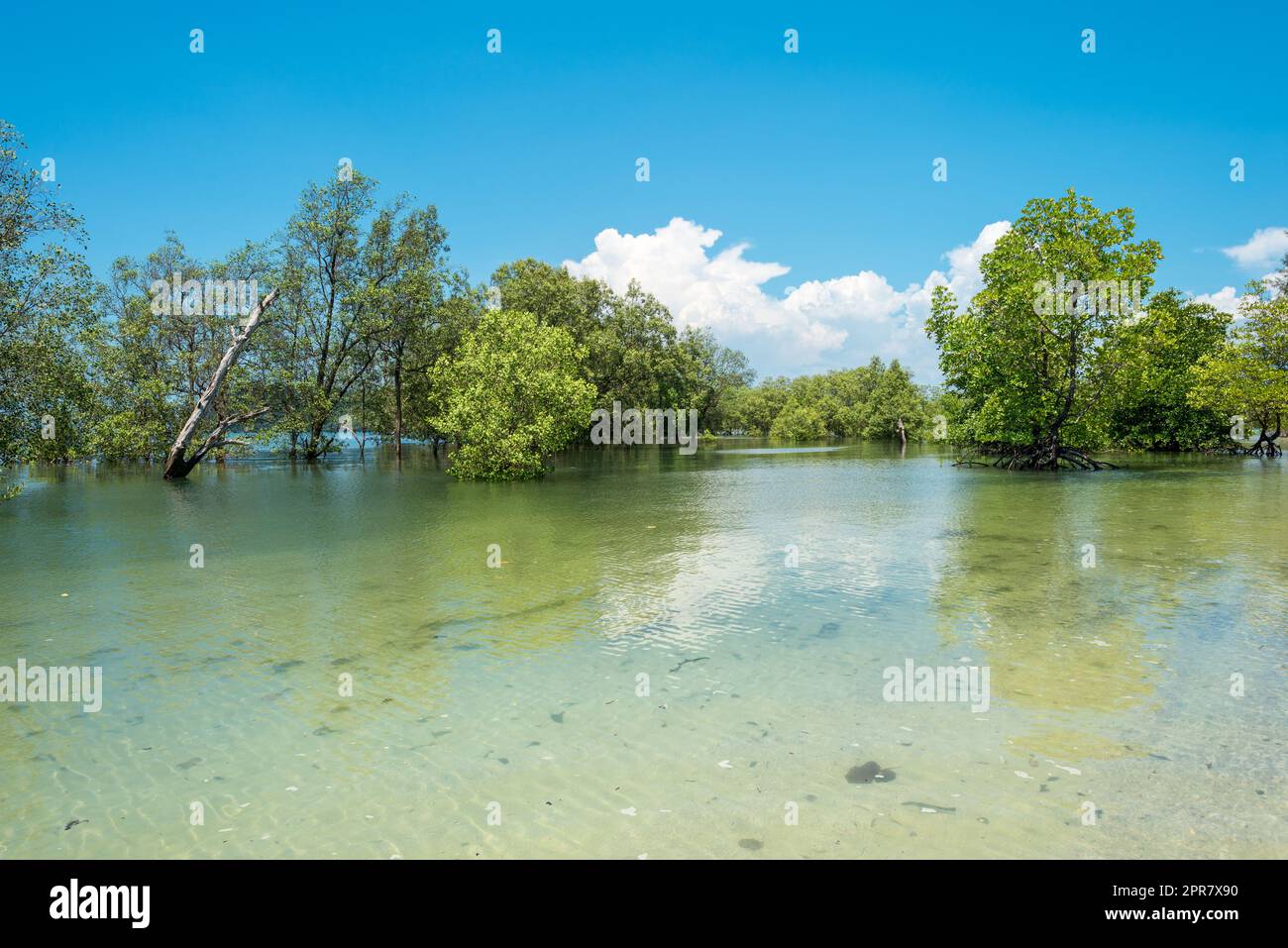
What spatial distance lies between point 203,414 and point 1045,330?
48005mm

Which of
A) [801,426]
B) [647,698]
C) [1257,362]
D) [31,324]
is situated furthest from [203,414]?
[801,426]

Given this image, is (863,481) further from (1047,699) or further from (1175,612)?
(1047,699)

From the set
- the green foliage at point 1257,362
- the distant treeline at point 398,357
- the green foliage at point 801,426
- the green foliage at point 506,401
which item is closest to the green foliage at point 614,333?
the distant treeline at point 398,357

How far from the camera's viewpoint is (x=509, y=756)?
635 cm

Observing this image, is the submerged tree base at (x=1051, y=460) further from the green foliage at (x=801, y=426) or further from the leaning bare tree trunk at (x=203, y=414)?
the green foliage at (x=801, y=426)

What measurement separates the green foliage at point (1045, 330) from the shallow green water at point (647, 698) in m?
23.1

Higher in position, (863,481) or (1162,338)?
(1162,338)

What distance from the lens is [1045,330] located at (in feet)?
128

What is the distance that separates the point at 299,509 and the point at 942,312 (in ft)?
131

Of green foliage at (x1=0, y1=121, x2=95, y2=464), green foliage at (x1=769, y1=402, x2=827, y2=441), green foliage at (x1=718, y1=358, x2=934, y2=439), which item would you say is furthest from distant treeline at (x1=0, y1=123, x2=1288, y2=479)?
green foliage at (x1=769, y1=402, x2=827, y2=441)

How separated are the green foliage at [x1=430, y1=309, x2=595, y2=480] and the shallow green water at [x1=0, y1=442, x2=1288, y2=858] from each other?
744 inches

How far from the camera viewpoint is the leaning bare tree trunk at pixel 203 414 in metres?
37.0

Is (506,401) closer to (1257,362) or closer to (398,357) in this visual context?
(398,357)
